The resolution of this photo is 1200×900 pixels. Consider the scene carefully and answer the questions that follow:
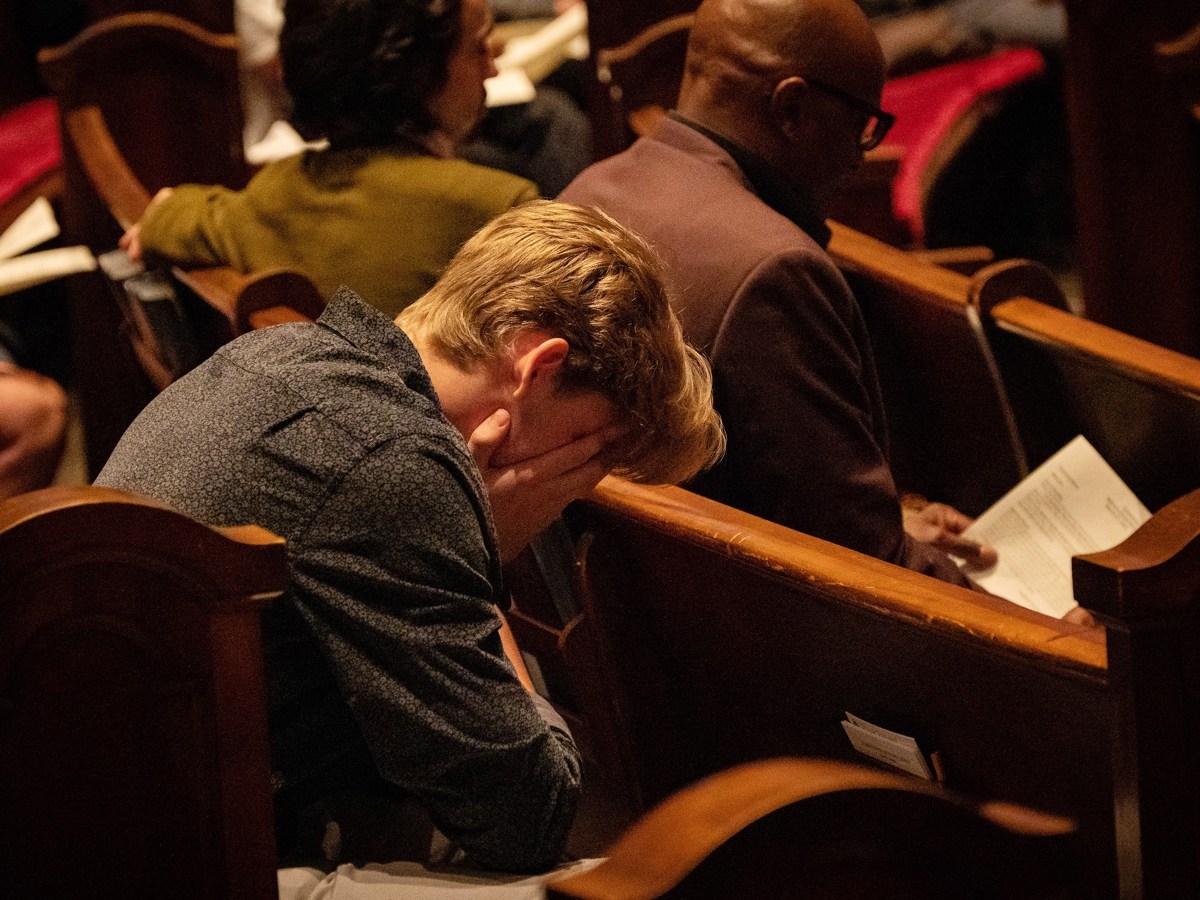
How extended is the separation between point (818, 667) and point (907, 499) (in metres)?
0.95

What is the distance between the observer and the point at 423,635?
3.93 ft

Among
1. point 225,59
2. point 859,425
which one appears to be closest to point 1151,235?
point 859,425

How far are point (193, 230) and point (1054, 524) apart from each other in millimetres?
1296

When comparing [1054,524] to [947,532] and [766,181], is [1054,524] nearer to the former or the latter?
[947,532]

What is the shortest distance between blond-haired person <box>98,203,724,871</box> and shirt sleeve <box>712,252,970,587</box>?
0.34 metres

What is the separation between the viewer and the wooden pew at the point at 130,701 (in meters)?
1.00

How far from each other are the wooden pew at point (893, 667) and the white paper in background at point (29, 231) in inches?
91.6

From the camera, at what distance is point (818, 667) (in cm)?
143

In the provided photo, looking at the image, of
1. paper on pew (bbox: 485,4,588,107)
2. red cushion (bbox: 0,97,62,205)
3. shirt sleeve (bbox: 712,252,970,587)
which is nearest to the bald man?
shirt sleeve (bbox: 712,252,970,587)

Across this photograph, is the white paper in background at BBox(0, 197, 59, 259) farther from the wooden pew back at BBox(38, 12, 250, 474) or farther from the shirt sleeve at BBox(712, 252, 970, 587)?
the shirt sleeve at BBox(712, 252, 970, 587)

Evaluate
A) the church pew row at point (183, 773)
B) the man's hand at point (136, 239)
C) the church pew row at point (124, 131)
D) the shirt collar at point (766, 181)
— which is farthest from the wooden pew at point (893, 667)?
the church pew row at point (124, 131)

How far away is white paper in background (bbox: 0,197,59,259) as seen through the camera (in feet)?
11.7

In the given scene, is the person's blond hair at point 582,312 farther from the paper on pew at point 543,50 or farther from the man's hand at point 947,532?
the paper on pew at point 543,50

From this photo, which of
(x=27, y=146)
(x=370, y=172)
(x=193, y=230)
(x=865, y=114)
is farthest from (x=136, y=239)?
(x=27, y=146)
